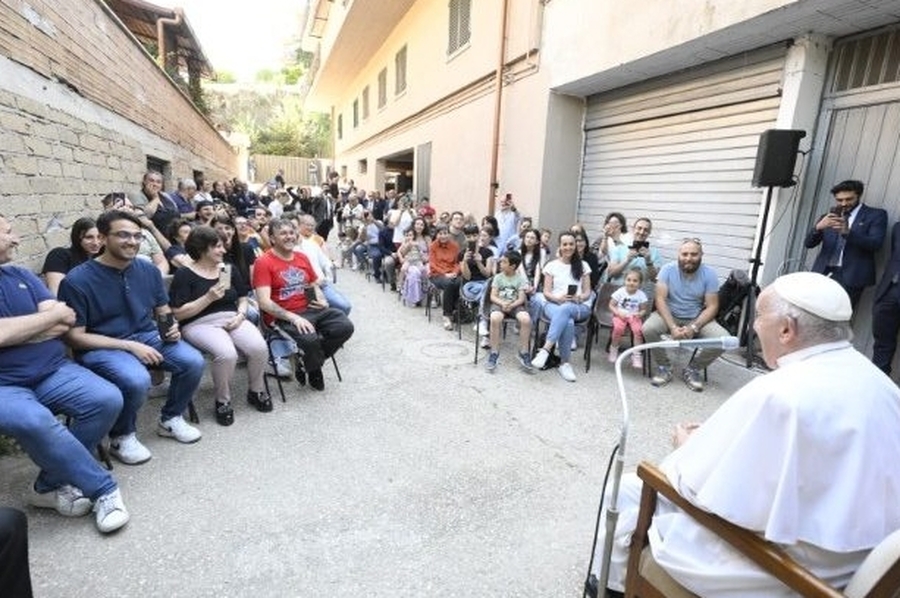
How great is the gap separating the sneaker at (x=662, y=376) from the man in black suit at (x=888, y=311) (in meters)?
1.62

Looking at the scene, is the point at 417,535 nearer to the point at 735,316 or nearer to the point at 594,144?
the point at 735,316

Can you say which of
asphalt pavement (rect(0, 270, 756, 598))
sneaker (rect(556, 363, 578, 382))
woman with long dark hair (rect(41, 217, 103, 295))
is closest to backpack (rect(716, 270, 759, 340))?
asphalt pavement (rect(0, 270, 756, 598))

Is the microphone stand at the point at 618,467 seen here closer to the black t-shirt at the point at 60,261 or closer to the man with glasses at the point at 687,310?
the man with glasses at the point at 687,310

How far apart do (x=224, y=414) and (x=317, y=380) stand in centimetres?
82

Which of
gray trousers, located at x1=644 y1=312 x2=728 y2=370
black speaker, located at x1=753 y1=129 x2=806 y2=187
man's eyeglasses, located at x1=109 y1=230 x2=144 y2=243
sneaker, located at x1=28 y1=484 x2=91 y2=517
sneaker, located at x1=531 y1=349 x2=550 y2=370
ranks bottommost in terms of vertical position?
sneaker, located at x1=28 y1=484 x2=91 y2=517

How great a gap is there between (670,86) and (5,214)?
275 inches

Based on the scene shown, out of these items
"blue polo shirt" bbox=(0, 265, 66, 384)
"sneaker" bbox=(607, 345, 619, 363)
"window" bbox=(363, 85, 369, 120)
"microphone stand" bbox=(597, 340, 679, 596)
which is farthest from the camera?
"window" bbox=(363, 85, 369, 120)

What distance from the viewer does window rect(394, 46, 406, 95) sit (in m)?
13.7

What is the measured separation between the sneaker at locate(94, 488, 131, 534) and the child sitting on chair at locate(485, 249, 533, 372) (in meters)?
3.05

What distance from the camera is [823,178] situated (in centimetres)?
469

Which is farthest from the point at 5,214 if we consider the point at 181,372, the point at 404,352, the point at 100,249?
the point at 404,352

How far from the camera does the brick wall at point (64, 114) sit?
3.54 meters

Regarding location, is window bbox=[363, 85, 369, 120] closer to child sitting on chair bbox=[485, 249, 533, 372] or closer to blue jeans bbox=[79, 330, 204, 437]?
child sitting on chair bbox=[485, 249, 533, 372]

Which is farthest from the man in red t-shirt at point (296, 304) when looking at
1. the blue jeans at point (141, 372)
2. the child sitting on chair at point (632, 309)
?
the child sitting on chair at point (632, 309)
